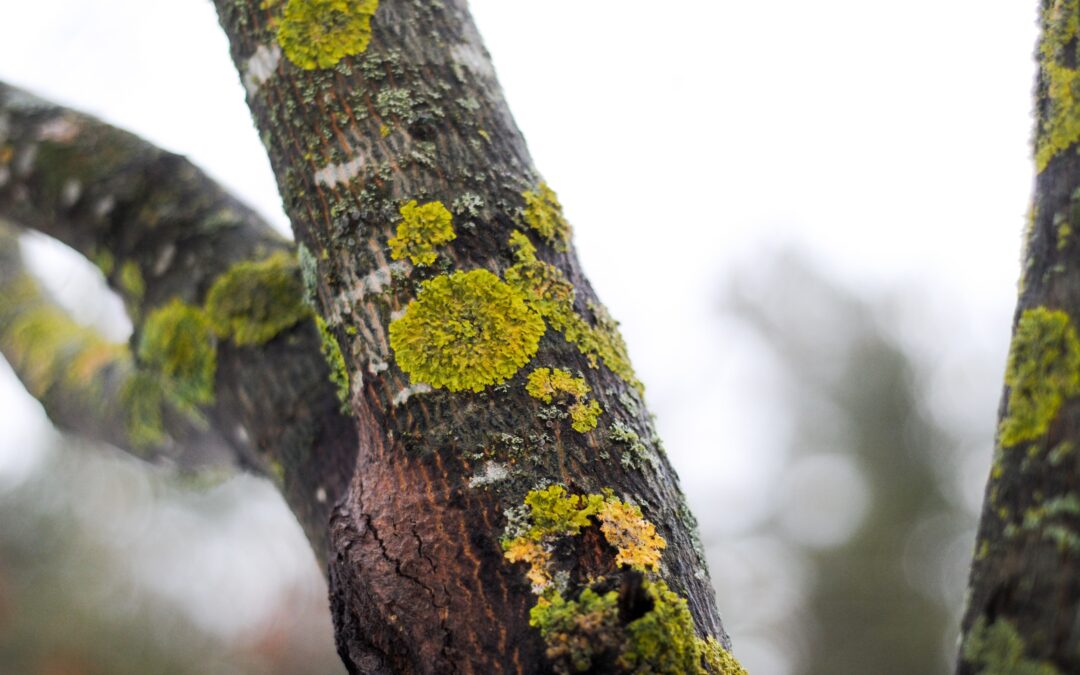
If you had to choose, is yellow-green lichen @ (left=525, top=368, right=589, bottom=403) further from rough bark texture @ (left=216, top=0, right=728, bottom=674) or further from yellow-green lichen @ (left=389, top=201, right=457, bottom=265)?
yellow-green lichen @ (left=389, top=201, right=457, bottom=265)

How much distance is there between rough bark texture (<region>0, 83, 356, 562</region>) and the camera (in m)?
1.74

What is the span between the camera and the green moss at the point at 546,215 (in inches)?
56.2

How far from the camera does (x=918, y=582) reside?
12.1 m

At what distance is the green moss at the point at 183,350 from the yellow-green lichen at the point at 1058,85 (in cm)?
170

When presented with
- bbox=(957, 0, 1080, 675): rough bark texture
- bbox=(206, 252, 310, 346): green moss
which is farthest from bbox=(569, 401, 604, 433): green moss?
bbox=(206, 252, 310, 346): green moss

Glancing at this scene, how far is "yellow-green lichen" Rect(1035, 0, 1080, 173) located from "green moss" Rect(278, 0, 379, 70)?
3.57 feet

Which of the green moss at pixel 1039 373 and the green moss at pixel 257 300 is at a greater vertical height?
the green moss at pixel 257 300

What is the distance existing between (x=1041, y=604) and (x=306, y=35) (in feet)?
4.65

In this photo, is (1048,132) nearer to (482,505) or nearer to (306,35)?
(482,505)

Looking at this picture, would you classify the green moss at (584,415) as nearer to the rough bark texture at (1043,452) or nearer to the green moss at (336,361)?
the green moss at (336,361)

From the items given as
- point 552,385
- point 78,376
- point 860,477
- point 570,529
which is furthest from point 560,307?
point 860,477

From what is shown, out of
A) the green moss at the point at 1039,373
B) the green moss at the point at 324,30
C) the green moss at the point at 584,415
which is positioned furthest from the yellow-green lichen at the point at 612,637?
the green moss at the point at 324,30

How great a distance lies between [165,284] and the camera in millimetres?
2098

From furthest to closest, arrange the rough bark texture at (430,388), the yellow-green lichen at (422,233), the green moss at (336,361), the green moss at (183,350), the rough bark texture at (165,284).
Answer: the green moss at (183,350)
the rough bark texture at (165,284)
the green moss at (336,361)
the yellow-green lichen at (422,233)
the rough bark texture at (430,388)
